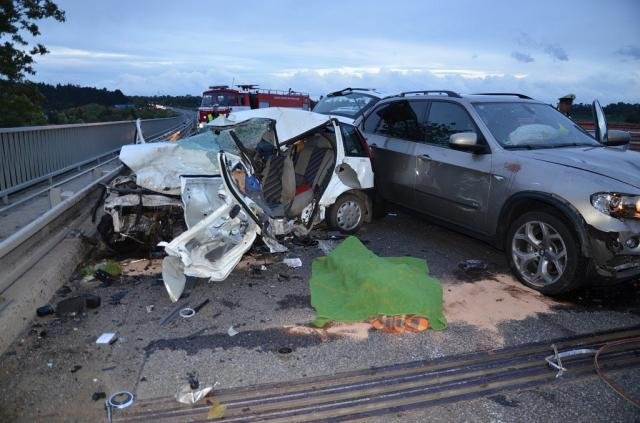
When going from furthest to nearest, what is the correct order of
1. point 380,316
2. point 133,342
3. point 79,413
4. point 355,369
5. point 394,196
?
point 394,196 → point 380,316 → point 133,342 → point 355,369 → point 79,413

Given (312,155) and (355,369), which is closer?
(355,369)

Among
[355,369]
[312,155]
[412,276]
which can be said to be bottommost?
[355,369]

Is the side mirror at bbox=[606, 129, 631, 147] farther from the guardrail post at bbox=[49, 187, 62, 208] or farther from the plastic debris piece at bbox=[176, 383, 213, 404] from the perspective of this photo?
the guardrail post at bbox=[49, 187, 62, 208]

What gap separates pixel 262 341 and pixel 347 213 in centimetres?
325

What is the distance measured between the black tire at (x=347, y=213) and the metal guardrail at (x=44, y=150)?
468 cm

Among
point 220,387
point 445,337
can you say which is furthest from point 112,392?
point 445,337

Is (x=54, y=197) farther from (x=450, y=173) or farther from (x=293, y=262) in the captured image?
(x=450, y=173)

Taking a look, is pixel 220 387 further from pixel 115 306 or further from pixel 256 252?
pixel 256 252

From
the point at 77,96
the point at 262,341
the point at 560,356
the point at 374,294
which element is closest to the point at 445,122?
the point at 374,294

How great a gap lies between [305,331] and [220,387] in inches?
40.5

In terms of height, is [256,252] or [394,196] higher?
[394,196]

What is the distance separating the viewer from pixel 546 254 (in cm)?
480

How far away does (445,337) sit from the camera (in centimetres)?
404

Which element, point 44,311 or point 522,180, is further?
point 522,180
